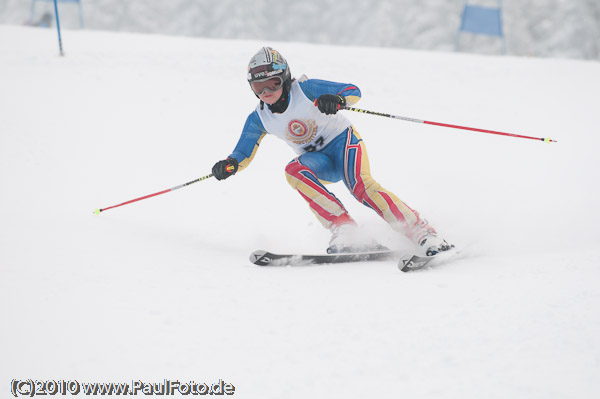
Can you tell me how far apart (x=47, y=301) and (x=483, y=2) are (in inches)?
884

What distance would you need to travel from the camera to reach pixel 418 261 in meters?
3.21

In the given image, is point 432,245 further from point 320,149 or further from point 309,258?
point 320,149

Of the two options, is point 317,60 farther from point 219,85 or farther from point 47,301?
point 47,301

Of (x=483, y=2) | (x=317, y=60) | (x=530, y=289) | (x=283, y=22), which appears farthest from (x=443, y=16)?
(x=530, y=289)

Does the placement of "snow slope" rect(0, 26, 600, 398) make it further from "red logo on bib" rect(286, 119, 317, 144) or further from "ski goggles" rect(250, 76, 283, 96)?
"ski goggles" rect(250, 76, 283, 96)

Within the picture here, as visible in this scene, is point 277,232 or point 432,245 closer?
point 432,245

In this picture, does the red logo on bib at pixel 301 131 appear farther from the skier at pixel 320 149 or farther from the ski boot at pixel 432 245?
the ski boot at pixel 432 245

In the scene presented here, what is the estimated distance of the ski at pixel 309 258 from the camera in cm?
343

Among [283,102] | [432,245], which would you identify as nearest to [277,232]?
[283,102]

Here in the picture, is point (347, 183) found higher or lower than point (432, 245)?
higher

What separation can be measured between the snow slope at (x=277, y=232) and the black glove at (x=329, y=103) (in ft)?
3.44

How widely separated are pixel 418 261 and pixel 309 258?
71 cm

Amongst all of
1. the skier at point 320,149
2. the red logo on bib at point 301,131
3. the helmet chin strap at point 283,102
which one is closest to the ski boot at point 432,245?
the skier at point 320,149

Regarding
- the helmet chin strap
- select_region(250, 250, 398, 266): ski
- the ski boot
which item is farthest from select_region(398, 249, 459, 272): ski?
the helmet chin strap
